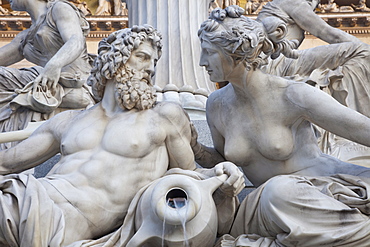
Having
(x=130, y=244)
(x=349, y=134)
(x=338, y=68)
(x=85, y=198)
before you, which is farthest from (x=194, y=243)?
(x=338, y=68)

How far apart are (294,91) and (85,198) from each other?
4.47 ft

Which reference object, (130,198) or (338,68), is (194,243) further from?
(338,68)

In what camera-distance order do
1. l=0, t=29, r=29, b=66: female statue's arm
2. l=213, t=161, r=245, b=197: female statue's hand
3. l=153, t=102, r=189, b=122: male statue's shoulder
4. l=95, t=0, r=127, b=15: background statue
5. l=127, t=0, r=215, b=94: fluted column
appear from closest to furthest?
l=213, t=161, r=245, b=197: female statue's hand → l=153, t=102, r=189, b=122: male statue's shoulder → l=127, t=0, r=215, b=94: fluted column → l=0, t=29, r=29, b=66: female statue's arm → l=95, t=0, r=127, b=15: background statue

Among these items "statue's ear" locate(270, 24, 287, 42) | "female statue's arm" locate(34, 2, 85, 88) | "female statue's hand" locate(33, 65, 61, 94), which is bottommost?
"female statue's hand" locate(33, 65, 61, 94)

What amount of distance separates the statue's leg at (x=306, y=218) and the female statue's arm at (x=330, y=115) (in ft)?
1.44

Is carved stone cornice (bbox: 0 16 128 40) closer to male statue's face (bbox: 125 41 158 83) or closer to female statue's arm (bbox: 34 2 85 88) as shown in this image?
female statue's arm (bbox: 34 2 85 88)

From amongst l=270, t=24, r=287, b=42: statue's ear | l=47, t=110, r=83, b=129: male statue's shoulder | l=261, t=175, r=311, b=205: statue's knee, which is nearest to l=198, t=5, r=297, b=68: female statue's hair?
l=270, t=24, r=287, b=42: statue's ear

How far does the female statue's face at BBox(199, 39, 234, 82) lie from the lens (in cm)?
467

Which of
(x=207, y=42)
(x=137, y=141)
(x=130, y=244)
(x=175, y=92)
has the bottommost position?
(x=175, y=92)

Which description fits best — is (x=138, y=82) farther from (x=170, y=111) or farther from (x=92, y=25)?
(x=92, y=25)

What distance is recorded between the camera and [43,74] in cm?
696

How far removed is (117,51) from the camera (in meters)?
4.75

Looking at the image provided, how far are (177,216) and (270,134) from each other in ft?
3.21

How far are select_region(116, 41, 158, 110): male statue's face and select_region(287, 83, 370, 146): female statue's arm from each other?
84 cm
